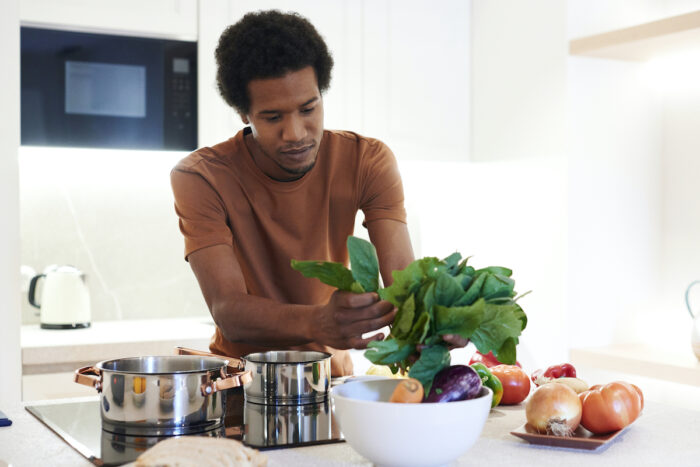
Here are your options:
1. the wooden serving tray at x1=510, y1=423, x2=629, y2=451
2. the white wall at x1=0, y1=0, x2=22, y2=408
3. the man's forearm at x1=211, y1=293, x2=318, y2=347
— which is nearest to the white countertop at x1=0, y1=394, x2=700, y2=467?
the wooden serving tray at x1=510, y1=423, x2=629, y2=451

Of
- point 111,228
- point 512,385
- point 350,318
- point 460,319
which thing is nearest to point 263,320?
point 350,318

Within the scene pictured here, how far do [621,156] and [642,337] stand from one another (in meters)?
0.61

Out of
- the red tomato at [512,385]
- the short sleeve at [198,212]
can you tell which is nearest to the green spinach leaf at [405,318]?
the red tomato at [512,385]

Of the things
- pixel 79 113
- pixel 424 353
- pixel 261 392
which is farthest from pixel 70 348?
pixel 424 353

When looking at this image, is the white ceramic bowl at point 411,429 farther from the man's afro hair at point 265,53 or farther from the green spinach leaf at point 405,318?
the man's afro hair at point 265,53

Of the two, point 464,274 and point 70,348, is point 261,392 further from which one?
point 70,348

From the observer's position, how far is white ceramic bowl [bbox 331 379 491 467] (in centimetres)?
85

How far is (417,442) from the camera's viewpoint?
0.86 metres

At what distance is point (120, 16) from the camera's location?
8.10 ft

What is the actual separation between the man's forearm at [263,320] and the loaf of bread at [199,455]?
0.39 meters

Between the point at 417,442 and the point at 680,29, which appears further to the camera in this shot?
the point at 680,29

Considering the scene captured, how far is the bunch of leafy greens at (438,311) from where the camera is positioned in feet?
2.95

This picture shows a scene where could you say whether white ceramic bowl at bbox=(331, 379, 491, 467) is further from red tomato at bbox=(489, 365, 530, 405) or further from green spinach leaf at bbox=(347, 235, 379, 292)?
red tomato at bbox=(489, 365, 530, 405)

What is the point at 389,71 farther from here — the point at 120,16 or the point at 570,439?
the point at 570,439
